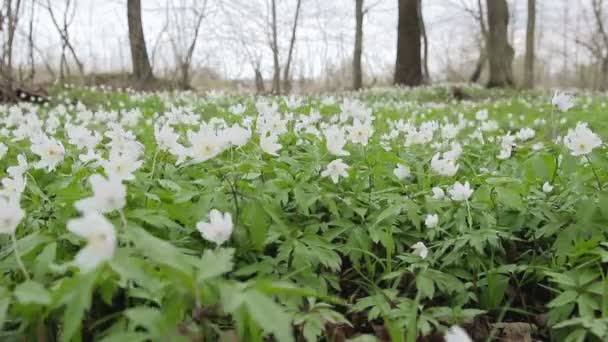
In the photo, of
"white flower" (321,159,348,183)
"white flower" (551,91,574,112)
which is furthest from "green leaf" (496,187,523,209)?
"white flower" (551,91,574,112)

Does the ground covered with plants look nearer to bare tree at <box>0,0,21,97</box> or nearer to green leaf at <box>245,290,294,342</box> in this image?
green leaf at <box>245,290,294,342</box>

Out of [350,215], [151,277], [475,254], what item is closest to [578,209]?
[475,254]

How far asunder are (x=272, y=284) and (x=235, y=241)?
0.76 m

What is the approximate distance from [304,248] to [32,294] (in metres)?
0.88

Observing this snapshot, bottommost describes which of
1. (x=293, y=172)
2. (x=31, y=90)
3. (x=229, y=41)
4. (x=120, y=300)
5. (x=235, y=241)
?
(x=120, y=300)

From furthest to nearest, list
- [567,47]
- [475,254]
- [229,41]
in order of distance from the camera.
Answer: [567,47], [229,41], [475,254]

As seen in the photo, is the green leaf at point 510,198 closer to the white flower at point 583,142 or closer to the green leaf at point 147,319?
the white flower at point 583,142

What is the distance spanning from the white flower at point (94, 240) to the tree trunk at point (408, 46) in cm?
1673

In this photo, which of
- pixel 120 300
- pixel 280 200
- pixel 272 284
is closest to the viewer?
pixel 272 284

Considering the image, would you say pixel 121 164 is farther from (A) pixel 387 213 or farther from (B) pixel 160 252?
(A) pixel 387 213

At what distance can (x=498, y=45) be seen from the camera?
1670 centimetres

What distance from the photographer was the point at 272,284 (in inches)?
42.3

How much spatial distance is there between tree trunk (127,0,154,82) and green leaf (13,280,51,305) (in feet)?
45.0

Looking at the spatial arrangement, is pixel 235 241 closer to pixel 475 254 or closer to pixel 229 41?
pixel 475 254
